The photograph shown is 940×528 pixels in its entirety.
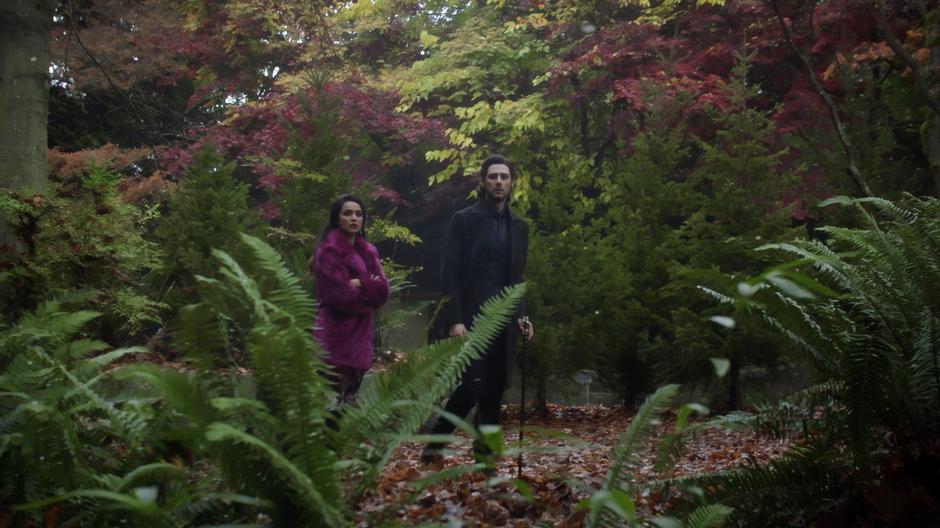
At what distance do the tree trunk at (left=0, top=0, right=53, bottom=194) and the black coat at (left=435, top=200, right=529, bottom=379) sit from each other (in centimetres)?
357

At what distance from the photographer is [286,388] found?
2.12 metres

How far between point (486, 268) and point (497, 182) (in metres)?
0.51

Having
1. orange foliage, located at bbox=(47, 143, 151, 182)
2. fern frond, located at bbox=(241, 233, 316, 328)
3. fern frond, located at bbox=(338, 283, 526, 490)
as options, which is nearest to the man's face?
fern frond, located at bbox=(338, 283, 526, 490)

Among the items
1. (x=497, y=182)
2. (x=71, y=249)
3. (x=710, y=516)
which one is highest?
(x=497, y=182)

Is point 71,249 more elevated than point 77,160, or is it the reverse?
point 77,160

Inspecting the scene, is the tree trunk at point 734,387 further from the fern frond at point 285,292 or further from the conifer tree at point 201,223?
the fern frond at point 285,292

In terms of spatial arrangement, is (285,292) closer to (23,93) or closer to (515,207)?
(23,93)

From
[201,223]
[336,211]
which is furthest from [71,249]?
[201,223]

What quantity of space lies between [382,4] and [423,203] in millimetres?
3837

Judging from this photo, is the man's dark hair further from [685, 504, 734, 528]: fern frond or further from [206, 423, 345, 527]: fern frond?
[206, 423, 345, 527]: fern frond

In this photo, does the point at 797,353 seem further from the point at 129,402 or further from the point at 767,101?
the point at 767,101

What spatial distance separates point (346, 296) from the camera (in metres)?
5.61

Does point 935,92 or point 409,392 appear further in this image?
point 935,92

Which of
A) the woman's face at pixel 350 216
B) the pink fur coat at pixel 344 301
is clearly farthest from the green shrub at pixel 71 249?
the woman's face at pixel 350 216
